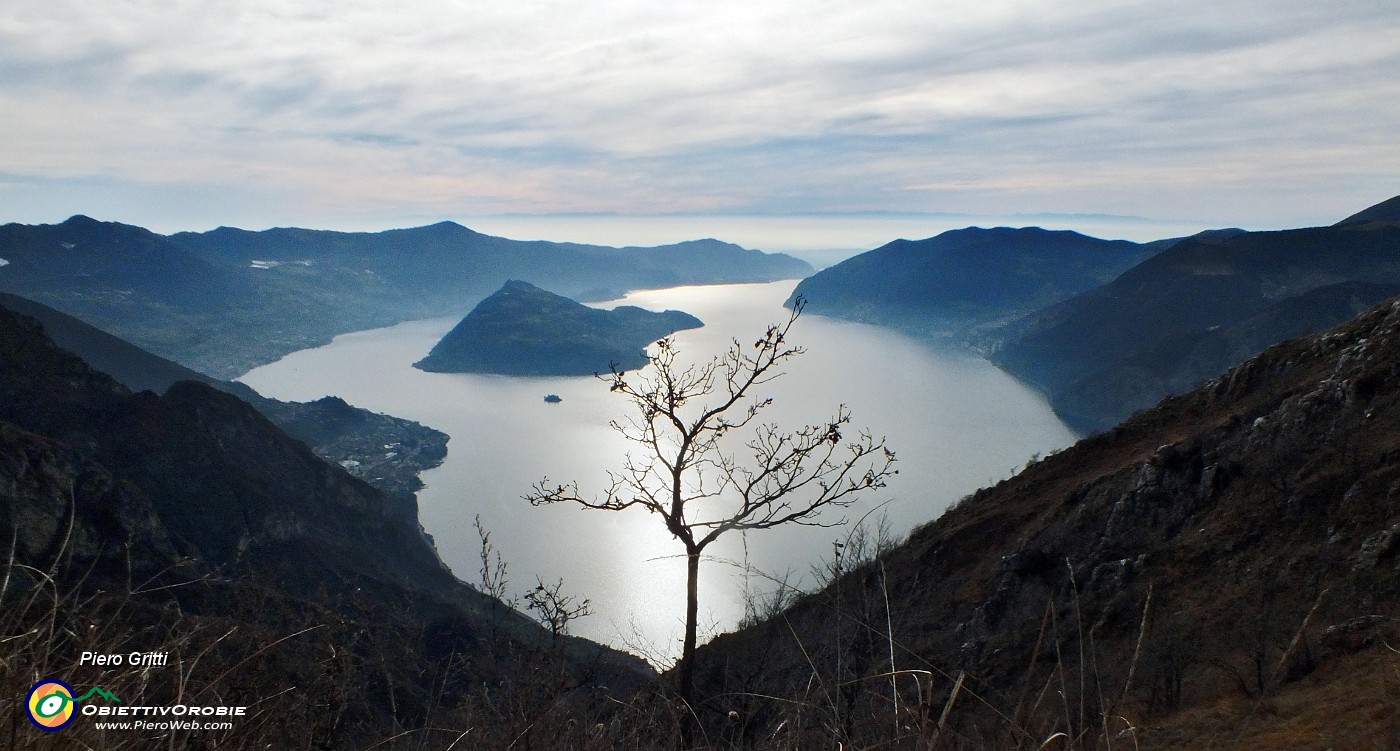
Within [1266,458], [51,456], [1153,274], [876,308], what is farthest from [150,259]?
[1266,458]

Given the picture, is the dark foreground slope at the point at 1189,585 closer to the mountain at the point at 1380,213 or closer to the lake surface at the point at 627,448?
the lake surface at the point at 627,448

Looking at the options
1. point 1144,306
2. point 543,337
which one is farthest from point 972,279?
point 543,337

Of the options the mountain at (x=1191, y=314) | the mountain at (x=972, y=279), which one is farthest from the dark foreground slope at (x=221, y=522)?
the mountain at (x=972, y=279)

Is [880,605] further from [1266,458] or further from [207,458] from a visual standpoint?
[207,458]

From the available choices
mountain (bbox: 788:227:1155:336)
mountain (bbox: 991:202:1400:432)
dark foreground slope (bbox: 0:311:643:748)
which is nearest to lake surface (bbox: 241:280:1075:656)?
dark foreground slope (bbox: 0:311:643:748)

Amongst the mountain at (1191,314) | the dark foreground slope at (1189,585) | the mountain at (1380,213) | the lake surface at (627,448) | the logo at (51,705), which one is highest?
the mountain at (1380,213)
